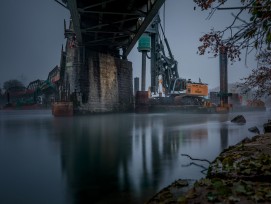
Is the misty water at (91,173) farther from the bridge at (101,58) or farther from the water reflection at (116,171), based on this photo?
the bridge at (101,58)

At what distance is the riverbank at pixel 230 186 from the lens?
103 inches

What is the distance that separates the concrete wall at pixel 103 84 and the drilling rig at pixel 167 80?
1735cm

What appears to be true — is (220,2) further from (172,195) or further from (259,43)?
(172,195)

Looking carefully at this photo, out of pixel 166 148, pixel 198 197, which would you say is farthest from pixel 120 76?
pixel 198 197

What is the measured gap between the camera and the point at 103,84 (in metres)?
30.7

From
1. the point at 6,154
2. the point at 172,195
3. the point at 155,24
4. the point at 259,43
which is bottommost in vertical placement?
the point at 6,154


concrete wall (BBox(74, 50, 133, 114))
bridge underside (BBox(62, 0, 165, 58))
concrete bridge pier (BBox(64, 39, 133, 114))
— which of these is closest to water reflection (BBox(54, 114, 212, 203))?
bridge underside (BBox(62, 0, 165, 58))

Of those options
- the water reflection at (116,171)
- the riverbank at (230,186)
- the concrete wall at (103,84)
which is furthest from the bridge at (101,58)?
the riverbank at (230,186)

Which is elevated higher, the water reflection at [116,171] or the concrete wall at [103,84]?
the concrete wall at [103,84]

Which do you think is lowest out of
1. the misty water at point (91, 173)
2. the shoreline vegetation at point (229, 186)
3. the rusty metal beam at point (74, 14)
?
the misty water at point (91, 173)

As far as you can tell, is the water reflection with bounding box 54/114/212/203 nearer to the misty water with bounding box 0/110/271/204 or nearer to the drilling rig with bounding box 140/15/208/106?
the misty water with bounding box 0/110/271/204

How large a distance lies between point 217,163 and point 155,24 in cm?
5320

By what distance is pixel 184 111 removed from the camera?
48.3 meters

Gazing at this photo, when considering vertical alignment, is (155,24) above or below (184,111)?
above
